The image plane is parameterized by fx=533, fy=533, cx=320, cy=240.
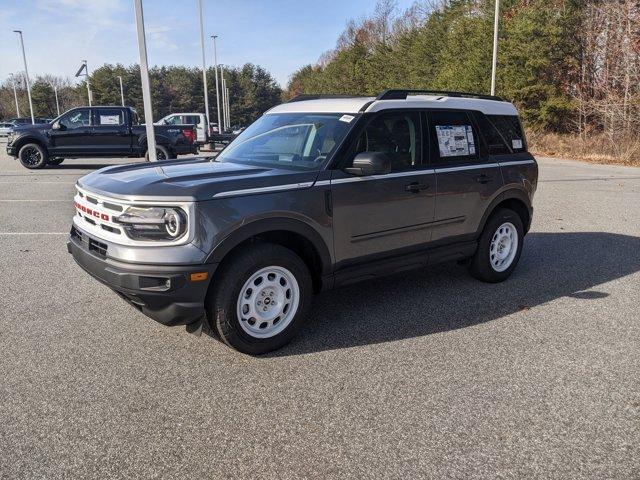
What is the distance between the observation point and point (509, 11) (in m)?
32.8

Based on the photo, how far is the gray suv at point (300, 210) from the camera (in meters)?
3.45

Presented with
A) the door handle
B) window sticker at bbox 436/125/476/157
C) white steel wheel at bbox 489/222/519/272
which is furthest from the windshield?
white steel wheel at bbox 489/222/519/272

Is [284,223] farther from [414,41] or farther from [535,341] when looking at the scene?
[414,41]

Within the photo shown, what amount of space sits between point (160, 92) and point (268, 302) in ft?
→ 330

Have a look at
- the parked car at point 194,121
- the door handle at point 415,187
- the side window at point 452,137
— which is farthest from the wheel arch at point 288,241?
the parked car at point 194,121

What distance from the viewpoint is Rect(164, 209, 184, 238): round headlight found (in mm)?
3398

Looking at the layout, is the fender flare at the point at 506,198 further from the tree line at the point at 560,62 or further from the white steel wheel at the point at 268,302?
the tree line at the point at 560,62

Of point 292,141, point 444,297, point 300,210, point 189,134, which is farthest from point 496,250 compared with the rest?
point 189,134

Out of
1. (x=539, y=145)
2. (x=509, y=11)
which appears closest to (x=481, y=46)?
(x=509, y=11)

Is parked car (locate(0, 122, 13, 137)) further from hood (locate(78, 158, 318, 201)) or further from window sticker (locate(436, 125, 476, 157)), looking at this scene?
window sticker (locate(436, 125, 476, 157))

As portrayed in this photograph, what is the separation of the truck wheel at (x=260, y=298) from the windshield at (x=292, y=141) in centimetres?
80

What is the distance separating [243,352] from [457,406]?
1.52 m

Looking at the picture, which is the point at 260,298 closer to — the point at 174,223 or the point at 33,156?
the point at 174,223

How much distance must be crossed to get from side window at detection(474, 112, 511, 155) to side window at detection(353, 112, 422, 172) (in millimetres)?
926
